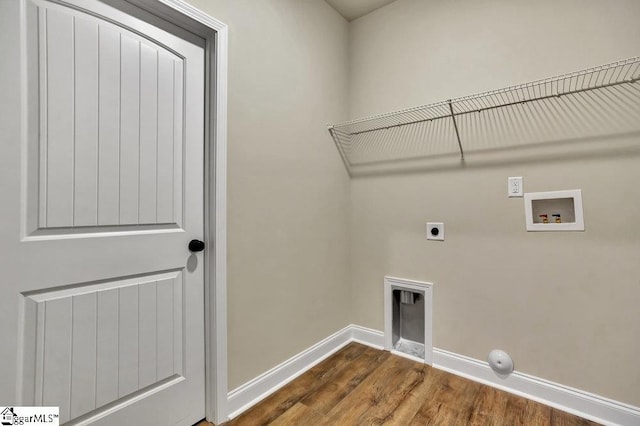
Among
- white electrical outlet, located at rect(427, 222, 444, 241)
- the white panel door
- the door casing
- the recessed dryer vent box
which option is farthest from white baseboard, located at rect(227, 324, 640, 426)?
the recessed dryer vent box

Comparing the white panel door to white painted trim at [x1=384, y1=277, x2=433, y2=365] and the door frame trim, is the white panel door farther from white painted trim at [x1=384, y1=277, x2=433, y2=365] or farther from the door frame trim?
white painted trim at [x1=384, y1=277, x2=433, y2=365]

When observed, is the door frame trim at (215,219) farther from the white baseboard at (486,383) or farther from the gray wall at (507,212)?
the gray wall at (507,212)

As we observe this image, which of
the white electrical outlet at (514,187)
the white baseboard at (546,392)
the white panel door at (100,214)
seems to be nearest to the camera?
the white panel door at (100,214)

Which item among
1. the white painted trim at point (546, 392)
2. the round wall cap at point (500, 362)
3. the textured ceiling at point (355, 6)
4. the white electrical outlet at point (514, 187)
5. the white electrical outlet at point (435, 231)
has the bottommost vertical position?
the white painted trim at point (546, 392)

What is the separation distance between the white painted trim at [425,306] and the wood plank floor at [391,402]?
0.13m

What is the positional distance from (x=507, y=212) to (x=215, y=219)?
1641 mm

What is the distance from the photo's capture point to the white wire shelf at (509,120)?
145 centimetres

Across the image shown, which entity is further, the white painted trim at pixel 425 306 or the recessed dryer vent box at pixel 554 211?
the white painted trim at pixel 425 306

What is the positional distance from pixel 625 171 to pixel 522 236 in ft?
1.75

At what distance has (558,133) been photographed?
5.20 ft

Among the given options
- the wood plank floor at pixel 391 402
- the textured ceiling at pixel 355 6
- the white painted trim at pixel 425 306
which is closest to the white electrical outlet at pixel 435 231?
the white painted trim at pixel 425 306

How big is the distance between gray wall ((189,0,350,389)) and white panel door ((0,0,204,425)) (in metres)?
0.20

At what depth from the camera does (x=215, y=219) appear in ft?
4.71

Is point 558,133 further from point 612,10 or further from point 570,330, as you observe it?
point 570,330
